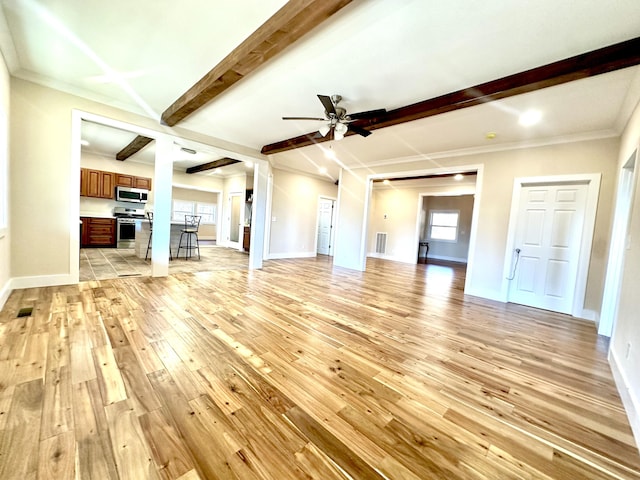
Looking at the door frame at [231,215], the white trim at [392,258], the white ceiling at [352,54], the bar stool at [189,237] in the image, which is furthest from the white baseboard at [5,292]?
the white trim at [392,258]

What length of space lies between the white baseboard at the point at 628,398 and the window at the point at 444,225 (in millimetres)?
8283

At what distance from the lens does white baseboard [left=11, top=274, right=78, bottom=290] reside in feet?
10.9

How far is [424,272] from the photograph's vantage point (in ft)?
22.5

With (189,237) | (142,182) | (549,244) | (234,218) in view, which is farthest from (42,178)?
(549,244)

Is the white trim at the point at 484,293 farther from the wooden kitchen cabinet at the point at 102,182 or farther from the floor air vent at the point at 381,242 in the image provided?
the wooden kitchen cabinet at the point at 102,182

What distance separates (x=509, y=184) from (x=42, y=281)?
7344mm

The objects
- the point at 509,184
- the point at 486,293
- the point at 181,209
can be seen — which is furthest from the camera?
the point at 181,209

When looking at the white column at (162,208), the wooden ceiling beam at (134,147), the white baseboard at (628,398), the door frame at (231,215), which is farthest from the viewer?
the door frame at (231,215)

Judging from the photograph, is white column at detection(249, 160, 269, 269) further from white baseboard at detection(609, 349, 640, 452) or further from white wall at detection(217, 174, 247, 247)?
white baseboard at detection(609, 349, 640, 452)

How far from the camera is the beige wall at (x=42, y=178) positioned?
128 inches

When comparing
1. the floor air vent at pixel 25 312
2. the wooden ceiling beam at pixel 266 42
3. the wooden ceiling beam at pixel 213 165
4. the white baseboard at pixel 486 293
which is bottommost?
the floor air vent at pixel 25 312

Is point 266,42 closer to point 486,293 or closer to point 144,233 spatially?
point 486,293

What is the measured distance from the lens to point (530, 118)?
3.37m

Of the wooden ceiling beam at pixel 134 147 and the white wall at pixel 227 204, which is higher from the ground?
the wooden ceiling beam at pixel 134 147
